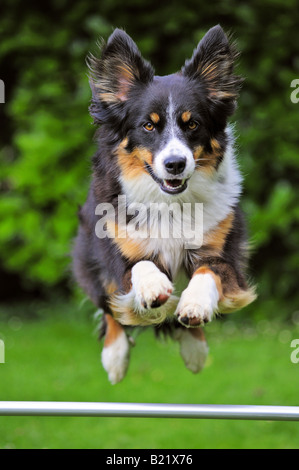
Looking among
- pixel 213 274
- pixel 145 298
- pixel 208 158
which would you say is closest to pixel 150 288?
pixel 145 298

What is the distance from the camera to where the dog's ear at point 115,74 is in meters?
2.51

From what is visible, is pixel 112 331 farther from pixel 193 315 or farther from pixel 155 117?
pixel 155 117

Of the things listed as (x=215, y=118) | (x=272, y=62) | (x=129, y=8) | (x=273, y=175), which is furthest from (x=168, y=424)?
(x=215, y=118)

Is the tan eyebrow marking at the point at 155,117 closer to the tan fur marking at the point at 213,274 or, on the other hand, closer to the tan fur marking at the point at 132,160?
the tan fur marking at the point at 132,160

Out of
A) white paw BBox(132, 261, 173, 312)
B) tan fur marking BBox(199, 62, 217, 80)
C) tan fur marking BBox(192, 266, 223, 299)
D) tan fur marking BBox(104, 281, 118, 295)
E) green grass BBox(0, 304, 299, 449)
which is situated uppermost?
green grass BBox(0, 304, 299, 449)

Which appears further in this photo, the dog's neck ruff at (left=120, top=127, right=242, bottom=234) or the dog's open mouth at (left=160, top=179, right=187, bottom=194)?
the dog's neck ruff at (left=120, top=127, right=242, bottom=234)

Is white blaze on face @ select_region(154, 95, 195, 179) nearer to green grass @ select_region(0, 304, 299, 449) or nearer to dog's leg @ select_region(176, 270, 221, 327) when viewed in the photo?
dog's leg @ select_region(176, 270, 221, 327)

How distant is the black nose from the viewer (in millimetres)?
2500

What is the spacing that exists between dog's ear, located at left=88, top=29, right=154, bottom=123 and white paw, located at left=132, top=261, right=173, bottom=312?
0.62 metres

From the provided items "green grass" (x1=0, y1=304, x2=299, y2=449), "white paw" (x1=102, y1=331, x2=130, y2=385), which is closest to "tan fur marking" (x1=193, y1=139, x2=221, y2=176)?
"white paw" (x1=102, y1=331, x2=130, y2=385)

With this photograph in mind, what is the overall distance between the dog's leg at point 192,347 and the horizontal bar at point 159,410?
89cm

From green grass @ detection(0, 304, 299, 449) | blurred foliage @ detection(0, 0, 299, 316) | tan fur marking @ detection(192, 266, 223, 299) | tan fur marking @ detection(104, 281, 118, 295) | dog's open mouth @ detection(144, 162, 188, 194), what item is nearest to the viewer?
dog's open mouth @ detection(144, 162, 188, 194)
